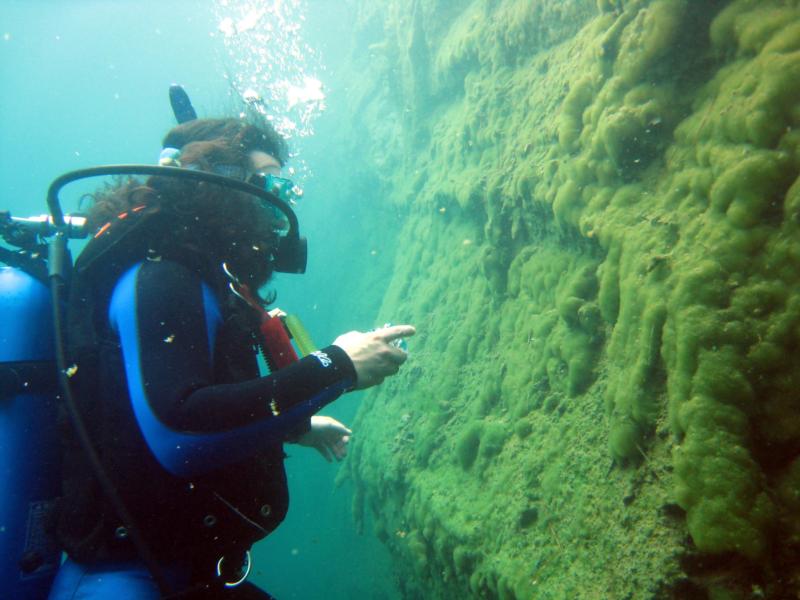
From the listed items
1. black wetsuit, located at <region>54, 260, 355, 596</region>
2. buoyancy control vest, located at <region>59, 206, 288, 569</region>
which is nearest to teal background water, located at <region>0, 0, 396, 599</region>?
buoyancy control vest, located at <region>59, 206, 288, 569</region>

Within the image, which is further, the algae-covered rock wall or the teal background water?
the teal background water

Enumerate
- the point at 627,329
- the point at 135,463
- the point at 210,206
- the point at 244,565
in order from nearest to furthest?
the point at 135,463 < the point at 210,206 < the point at 244,565 < the point at 627,329

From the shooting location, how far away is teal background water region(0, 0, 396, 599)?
18781 millimetres

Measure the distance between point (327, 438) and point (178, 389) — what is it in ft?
6.25

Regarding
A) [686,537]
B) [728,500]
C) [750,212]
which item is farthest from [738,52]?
[686,537]

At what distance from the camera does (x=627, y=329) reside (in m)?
2.68

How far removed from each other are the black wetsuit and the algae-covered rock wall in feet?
5.65

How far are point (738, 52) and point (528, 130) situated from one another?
3.02 meters

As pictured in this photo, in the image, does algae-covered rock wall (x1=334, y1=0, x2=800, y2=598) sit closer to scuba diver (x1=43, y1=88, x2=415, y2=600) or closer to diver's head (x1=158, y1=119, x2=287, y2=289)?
scuba diver (x1=43, y1=88, x2=415, y2=600)

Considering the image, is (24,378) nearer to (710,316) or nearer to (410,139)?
(710,316)

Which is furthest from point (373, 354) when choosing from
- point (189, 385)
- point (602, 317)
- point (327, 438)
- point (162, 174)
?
point (602, 317)

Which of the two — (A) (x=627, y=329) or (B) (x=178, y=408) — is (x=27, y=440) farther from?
(A) (x=627, y=329)

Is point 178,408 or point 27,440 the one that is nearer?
point 178,408

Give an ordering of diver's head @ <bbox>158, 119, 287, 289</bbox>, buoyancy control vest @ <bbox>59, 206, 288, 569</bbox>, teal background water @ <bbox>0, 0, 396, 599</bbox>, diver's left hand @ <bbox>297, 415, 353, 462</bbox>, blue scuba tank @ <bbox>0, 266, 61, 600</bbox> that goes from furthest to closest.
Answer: teal background water @ <bbox>0, 0, 396, 599</bbox>, diver's left hand @ <bbox>297, 415, 353, 462</bbox>, diver's head @ <bbox>158, 119, 287, 289</bbox>, blue scuba tank @ <bbox>0, 266, 61, 600</bbox>, buoyancy control vest @ <bbox>59, 206, 288, 569</bbox>
